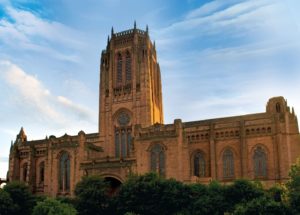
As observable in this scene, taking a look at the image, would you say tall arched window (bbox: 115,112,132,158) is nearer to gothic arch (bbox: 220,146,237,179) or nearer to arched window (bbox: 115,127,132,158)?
arched window (bbox: 115,127,132,158)

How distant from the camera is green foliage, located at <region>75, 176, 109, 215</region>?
154 feet

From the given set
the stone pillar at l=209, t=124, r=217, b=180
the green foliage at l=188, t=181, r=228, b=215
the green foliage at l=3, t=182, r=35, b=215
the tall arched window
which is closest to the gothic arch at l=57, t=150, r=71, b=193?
the green foliage at l=3, t=182, r=35, b=215

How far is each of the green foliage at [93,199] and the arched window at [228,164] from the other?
16.8 m

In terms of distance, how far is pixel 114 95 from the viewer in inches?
2628

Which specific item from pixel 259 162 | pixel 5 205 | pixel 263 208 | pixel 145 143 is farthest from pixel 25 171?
pixel 263 208

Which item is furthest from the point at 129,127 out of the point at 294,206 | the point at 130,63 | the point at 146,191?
the point at 294,206

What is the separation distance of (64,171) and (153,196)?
19.7 meters

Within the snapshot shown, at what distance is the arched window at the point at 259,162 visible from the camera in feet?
172

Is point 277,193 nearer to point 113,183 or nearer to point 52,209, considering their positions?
point 113,183

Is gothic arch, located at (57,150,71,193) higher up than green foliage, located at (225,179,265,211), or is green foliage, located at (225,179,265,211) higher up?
gothic arch, located at (57,150,71,193)

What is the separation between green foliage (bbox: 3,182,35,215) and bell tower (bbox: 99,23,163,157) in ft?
49.4

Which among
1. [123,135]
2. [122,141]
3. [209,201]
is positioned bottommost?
[209,201]

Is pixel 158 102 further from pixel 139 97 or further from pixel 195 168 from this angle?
pixel 195 168

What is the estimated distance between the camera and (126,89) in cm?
6600
